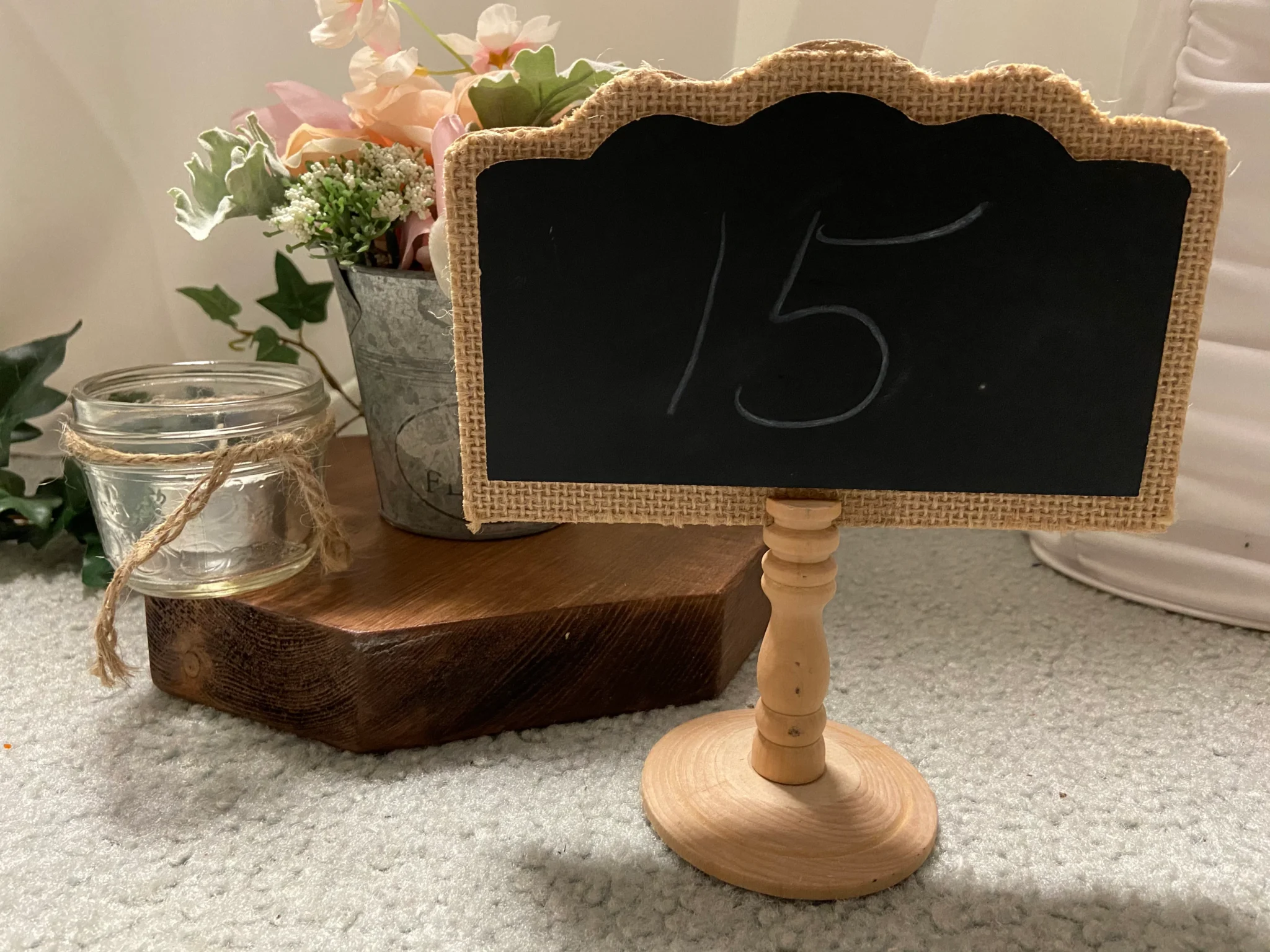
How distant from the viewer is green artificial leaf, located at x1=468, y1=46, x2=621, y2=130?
23.3 inches

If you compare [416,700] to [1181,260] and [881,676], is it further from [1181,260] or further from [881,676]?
[1181,260]

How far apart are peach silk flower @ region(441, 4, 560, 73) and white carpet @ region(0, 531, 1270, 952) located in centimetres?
47

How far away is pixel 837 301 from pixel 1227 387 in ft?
1.67

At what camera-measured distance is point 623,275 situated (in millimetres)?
504

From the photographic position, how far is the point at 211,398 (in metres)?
0.76

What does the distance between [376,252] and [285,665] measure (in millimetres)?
310

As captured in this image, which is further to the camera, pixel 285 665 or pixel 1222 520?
pixel 1222 520

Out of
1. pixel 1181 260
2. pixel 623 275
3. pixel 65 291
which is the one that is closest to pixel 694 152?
pixel 623 275

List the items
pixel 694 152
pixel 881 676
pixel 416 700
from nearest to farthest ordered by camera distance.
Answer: pixel 694 152, pixel 416 700, pixel 881 676

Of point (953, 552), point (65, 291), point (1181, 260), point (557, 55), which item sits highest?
point (557, 55)

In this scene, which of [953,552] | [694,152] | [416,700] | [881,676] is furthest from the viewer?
[953,552]

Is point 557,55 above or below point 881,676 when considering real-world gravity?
above

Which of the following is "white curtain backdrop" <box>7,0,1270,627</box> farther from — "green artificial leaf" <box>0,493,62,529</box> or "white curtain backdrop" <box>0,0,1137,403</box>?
"green artificial leaf" <box>0,493,62,529</box>

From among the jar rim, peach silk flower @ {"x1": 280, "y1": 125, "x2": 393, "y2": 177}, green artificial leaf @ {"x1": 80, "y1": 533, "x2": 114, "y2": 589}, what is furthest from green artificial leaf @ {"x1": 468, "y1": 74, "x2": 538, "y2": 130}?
green artificial leaf @ {"x1": 80, "y1": 533, "x2": 114, "y2": 589}
